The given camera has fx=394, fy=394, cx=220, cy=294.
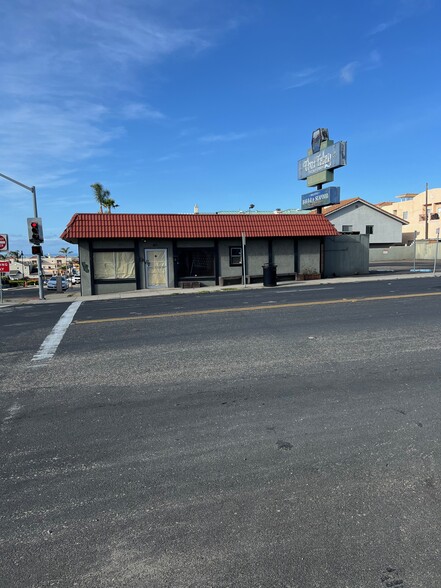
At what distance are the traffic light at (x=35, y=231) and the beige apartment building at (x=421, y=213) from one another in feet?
183

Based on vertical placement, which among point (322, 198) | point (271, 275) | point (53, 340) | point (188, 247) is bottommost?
point (53, 340)

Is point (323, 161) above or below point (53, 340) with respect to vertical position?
above

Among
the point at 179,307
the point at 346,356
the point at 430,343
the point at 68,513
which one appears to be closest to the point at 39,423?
the point at 68,513

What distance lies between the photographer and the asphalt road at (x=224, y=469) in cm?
227

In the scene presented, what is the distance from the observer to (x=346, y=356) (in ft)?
21.2

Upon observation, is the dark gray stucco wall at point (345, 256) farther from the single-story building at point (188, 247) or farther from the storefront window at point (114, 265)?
the storefront window at point (114, 265)

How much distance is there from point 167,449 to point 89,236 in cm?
1870

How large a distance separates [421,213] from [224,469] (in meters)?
72.8

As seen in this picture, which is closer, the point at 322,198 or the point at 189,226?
the point at 189,226

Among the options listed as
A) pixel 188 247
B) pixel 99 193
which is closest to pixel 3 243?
pixel 188 247

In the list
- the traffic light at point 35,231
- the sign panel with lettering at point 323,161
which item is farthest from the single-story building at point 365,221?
the traffic light at point 35,231

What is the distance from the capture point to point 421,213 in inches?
2601

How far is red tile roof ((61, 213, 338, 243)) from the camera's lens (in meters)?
21.0

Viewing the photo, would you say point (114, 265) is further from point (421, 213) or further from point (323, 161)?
point (421, 213)
